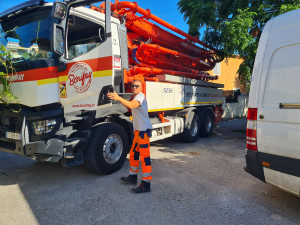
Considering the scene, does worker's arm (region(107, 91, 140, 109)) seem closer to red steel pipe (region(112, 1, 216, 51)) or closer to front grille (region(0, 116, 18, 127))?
front grille (region(0, 116, 18, 127))

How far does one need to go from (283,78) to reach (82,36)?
10.9 ft

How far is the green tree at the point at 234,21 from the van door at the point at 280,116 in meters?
4.61

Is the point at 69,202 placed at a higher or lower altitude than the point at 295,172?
lower

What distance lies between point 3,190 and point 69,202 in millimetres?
1273

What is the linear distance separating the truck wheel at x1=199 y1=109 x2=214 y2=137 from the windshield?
5795 millimetres

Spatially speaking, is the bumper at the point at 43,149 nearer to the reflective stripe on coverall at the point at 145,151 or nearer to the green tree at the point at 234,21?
the reflective stripe on coverall at the point at 145,151

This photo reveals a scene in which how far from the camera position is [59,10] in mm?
3678

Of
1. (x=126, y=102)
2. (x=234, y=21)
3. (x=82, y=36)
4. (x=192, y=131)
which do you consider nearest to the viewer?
(x=126, y=102)

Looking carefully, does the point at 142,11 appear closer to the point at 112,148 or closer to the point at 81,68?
the point at 81,68

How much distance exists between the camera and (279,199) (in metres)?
3.46

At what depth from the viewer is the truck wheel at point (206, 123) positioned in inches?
333

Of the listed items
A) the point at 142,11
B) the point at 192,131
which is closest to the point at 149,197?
the point at 142,11

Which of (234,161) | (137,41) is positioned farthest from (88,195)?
(137,41)

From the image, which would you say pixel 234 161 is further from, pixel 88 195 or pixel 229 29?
pixel 229 29
